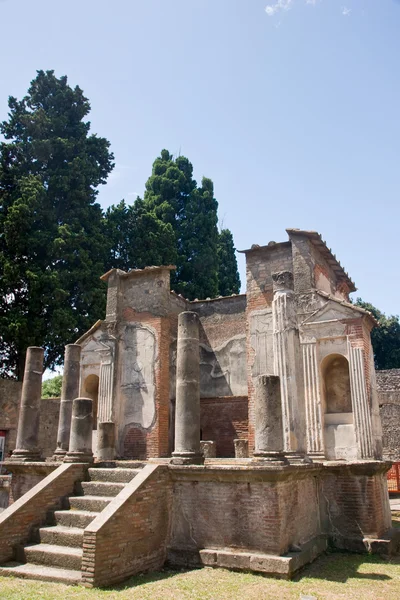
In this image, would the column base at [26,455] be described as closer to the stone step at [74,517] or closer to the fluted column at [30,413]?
the fluted column at [30,413]

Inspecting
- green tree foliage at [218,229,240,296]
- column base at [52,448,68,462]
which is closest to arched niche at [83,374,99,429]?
column base at [52,448,68,462]

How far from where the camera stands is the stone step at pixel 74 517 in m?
9.23

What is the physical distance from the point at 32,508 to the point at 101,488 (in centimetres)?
131

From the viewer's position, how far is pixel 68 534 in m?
8.90

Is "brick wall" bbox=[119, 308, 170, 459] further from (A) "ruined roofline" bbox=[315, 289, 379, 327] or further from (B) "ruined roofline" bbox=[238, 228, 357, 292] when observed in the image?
(A) "ruined roofline" bbox=[315, 289, 379, 327]

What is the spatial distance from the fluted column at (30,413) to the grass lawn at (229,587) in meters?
5.05

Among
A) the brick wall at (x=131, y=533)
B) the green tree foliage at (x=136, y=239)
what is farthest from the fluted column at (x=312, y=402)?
the green tree foliage at (x=136, y=239)

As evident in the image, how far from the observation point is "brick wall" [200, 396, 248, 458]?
1622 cm

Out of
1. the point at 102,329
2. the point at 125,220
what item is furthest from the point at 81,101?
the point at 102,329

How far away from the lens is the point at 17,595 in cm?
714

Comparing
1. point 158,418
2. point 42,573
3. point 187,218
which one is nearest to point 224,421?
point 158,418

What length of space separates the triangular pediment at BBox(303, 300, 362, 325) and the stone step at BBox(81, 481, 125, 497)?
633 cm

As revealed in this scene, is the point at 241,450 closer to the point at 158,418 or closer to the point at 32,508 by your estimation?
the point at 158,418

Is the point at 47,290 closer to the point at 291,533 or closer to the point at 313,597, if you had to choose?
the point at 291,533
